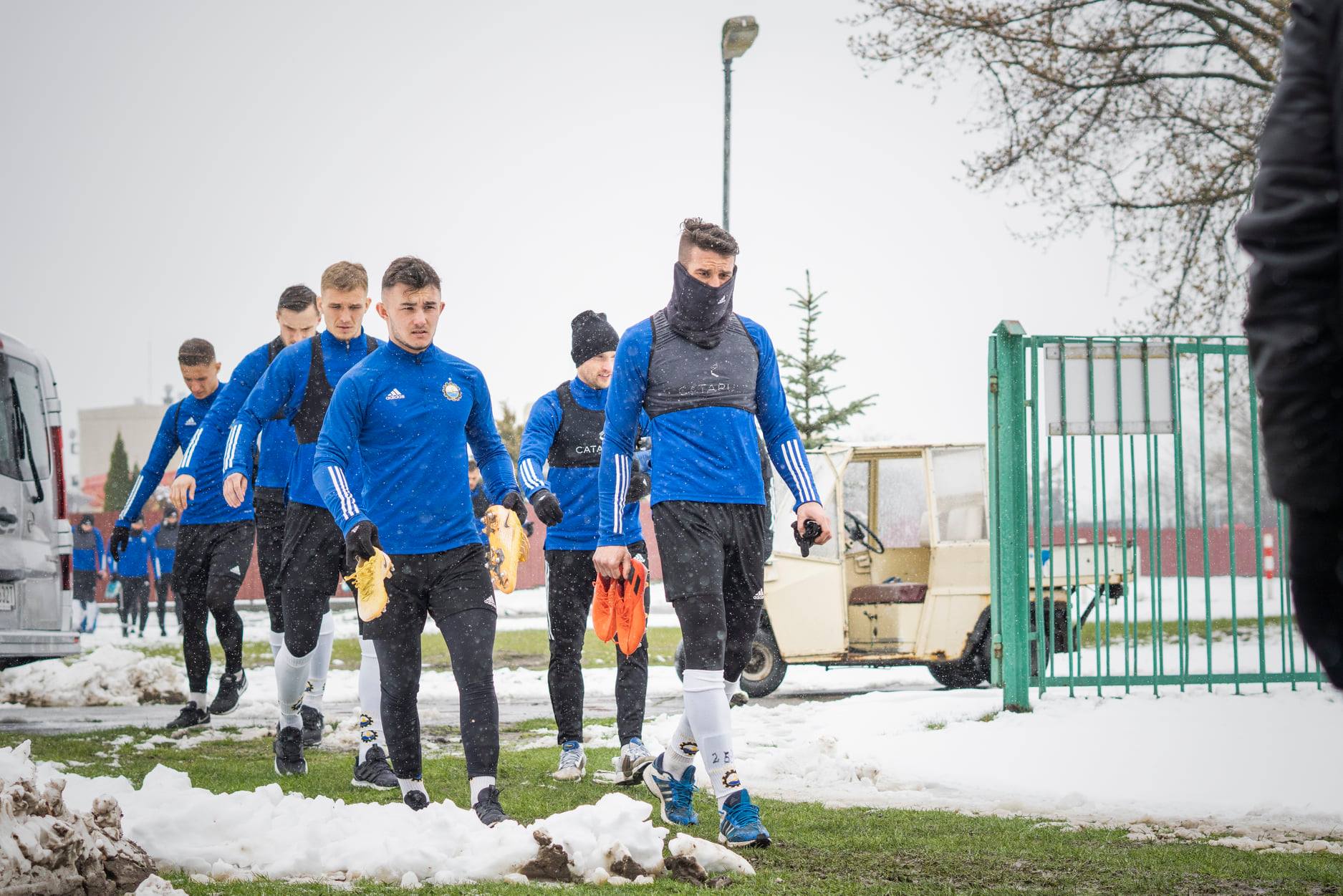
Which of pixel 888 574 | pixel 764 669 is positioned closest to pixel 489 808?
pixel 764 669

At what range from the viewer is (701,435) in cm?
505

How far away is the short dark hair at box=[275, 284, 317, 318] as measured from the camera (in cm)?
736

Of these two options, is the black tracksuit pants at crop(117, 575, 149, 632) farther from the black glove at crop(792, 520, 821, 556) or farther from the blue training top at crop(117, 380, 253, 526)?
the black glove at crop(792, 520, 821, 556)

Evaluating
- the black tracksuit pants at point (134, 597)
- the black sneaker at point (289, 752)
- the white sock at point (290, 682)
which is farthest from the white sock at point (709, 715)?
the black tracksuit pants at point (134, 597)

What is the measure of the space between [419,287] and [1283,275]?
3907 mm

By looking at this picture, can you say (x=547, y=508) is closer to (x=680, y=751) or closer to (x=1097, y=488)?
(x=680, y=751)

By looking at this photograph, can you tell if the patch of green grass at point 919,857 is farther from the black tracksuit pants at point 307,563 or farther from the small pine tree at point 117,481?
the small pine tree at point 117,481

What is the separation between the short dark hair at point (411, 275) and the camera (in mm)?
5156

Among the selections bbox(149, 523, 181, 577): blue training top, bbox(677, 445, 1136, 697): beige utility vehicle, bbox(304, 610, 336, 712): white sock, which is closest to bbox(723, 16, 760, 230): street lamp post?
bbox(677, 445, 1136, 697): beige utility vehicle

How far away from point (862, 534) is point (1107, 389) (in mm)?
3820

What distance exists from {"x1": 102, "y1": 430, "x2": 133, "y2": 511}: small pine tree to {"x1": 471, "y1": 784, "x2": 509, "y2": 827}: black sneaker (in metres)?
48.4

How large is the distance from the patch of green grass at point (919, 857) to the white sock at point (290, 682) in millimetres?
323

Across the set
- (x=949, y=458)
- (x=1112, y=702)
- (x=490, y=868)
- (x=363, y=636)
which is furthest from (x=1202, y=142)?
(x=490, y=868)

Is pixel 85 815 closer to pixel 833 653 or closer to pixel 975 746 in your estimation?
pixel 975 746
